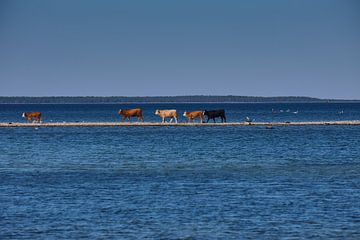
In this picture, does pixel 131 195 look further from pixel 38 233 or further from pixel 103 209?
pixel 38 233

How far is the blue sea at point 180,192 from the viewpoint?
24953 millimetres

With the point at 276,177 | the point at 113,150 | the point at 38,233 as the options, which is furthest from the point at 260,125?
the point at 38,233

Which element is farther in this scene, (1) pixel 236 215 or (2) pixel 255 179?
(2) pixel 255 179

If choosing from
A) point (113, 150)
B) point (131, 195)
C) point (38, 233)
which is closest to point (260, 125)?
point (113, 150)

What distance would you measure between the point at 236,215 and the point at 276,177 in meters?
11.5

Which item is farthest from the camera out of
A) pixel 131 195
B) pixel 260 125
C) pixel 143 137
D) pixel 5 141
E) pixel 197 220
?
pixel 260 125

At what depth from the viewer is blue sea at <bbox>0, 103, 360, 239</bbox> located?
24953 mm

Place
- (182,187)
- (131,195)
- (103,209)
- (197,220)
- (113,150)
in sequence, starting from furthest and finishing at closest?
(113,150) → (182,187) → (131,195) → (103,209) → (197,220)

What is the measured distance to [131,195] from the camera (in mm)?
31969

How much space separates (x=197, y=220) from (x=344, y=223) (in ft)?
14.4

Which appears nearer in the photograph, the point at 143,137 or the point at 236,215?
the point at 236,215

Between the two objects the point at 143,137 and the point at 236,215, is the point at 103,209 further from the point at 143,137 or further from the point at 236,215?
the point at 143,137

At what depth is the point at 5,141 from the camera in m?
71.0

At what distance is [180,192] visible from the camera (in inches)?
1289
